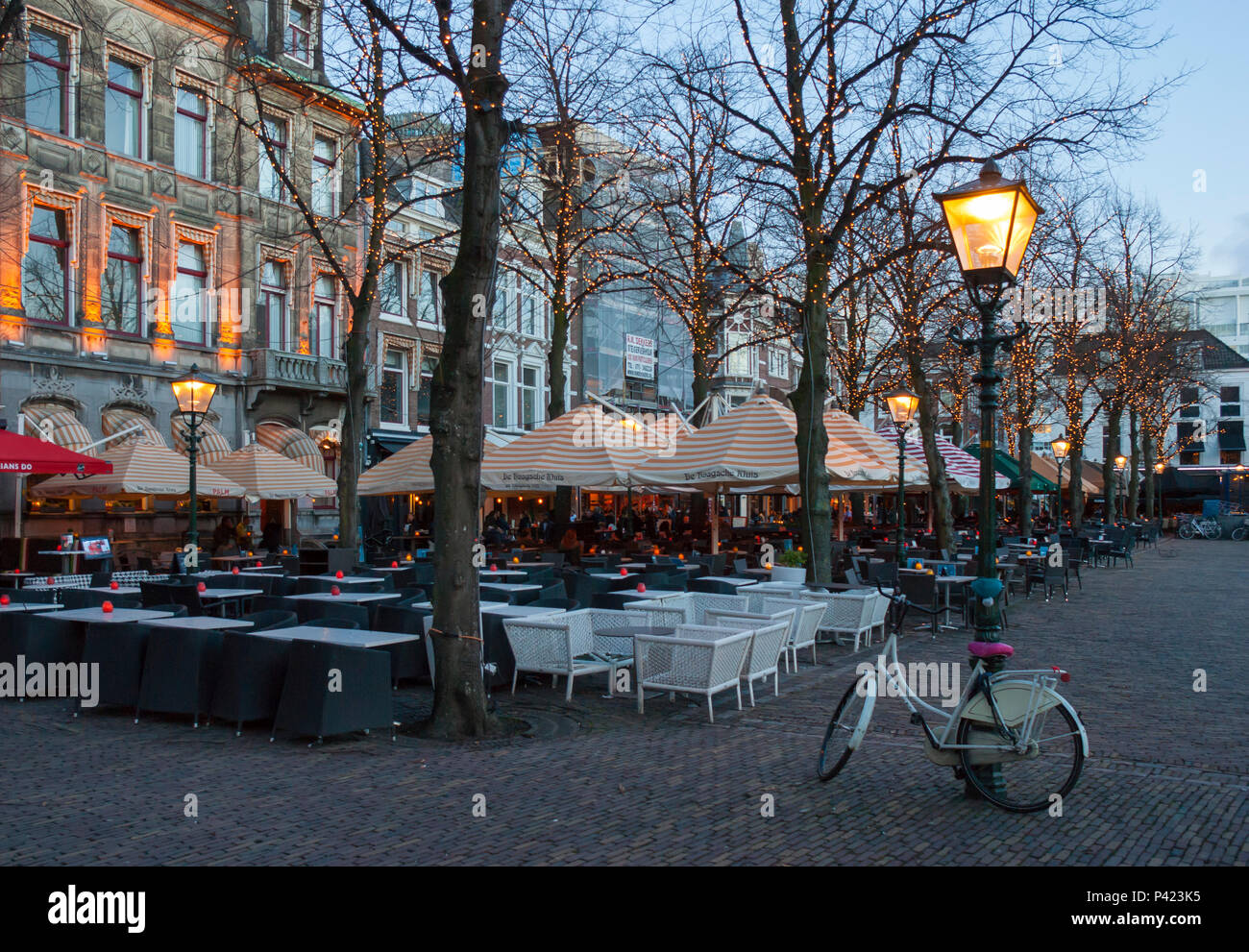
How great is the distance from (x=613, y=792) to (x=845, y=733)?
62.0 inches

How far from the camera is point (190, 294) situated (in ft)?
85.6

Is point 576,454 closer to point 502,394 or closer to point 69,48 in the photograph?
point 69,48

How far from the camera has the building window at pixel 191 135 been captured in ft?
84.1

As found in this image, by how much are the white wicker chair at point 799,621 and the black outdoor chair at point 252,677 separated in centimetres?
543

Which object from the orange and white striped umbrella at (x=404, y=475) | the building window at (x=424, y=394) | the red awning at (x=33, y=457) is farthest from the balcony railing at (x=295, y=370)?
the red awning at (x=33, y=457)

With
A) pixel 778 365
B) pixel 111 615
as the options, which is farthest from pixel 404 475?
pixel 778 365

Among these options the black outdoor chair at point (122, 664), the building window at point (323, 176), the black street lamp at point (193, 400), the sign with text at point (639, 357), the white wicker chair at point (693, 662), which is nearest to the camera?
the white wicker chair at point (693, 662)

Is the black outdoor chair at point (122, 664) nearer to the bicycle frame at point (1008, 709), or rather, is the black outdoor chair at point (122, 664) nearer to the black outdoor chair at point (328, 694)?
the black outdoor chair at point (328, 694)

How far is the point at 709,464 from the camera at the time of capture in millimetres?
16609

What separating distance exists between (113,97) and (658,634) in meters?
21.2

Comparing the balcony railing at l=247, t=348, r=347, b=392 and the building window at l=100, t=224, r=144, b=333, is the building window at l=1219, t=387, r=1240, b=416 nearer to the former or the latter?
the balcony railing at l=247, t=348, r=347, b=392

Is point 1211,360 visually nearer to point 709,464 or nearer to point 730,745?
point 709,464

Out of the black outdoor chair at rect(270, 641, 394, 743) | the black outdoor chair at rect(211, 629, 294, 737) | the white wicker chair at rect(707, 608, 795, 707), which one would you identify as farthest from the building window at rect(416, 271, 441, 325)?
the black outdoor chair at rect(270, 641, 394, 743)

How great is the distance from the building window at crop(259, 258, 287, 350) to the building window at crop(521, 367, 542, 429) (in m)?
12.4
